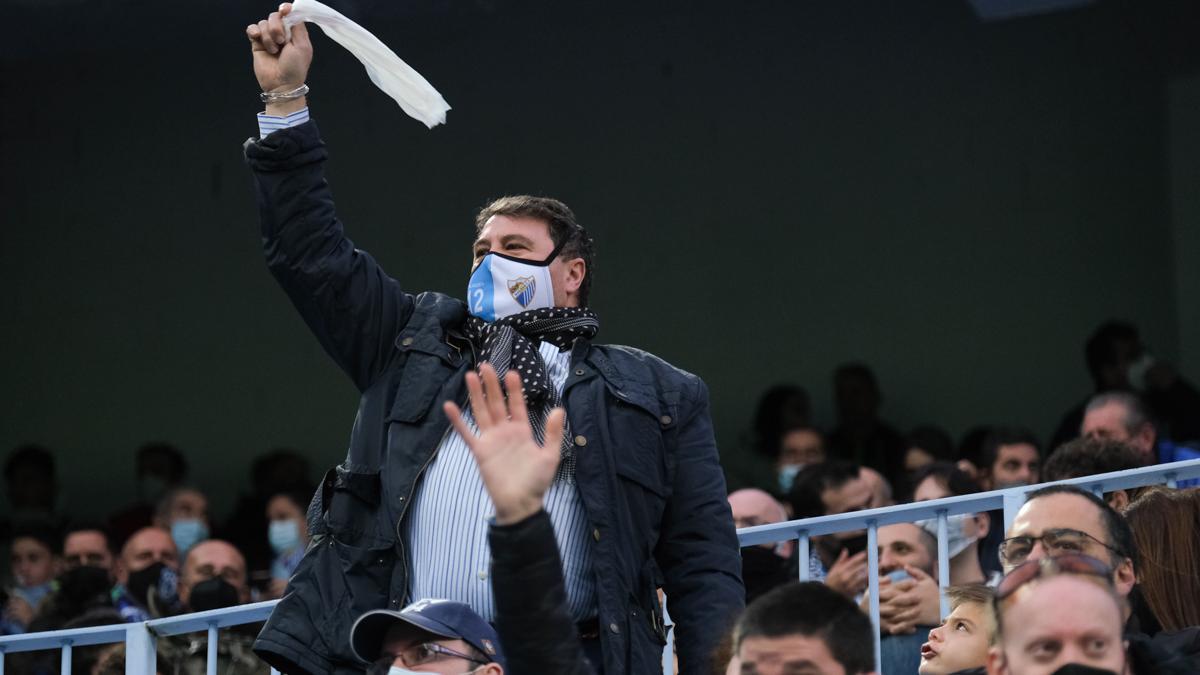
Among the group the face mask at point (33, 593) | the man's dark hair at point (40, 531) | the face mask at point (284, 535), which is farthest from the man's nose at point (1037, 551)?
the man's dark hair at point (40, 531)

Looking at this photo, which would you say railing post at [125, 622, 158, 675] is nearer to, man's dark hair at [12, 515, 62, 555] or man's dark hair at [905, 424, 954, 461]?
man's dark hair at [12, 515, 62, 555]

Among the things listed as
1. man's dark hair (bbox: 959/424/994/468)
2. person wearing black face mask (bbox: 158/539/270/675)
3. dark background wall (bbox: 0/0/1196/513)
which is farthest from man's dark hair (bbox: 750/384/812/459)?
person wearing black face mask (bbox: 158/539/270/675)

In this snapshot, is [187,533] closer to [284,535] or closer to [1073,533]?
[284,535]

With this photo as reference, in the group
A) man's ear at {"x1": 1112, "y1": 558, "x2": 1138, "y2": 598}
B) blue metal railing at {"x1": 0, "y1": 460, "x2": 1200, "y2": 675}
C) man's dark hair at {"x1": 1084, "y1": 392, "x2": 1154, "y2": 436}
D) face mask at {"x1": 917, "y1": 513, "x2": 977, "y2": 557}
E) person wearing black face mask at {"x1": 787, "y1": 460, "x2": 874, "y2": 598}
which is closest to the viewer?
man's ear at {"x1": 1112, "y1": 558, "x2": 1138, "y2": 598}

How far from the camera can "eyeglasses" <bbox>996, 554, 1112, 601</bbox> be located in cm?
341

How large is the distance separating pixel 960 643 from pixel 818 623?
1.31 m

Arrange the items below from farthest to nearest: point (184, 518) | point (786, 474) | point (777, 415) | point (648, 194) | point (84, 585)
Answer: point (648, 194), point (777, 415), point (184, 518), point (786, 474), point (84, 585)

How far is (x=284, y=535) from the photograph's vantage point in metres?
9.45

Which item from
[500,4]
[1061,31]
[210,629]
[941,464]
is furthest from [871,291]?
[210,629]

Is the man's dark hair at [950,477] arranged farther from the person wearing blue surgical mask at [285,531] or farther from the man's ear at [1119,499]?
the person wearing blue surgical mask at [285,531]

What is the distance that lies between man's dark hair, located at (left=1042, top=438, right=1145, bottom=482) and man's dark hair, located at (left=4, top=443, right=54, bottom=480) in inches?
302

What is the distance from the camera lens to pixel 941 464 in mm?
6688

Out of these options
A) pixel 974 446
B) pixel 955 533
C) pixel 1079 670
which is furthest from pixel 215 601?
pixel 974 446

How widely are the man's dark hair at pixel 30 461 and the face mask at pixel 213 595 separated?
5.11 metres
